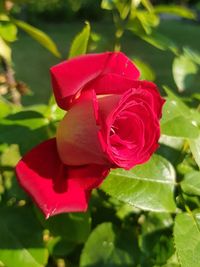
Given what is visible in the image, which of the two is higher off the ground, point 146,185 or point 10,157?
point 146,185

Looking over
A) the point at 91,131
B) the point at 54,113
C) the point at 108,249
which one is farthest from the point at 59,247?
the point at 91,131

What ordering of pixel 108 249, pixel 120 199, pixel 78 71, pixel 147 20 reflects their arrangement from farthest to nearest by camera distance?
pixel 147 20 → pixel 108 249 → pixel 120 199 → pixel 78 71

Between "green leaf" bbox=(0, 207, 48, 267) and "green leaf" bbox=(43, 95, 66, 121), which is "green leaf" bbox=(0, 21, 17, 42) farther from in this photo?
"green leaf" bbox=(0, 207, 48, 267)

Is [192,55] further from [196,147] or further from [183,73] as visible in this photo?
[196,147]

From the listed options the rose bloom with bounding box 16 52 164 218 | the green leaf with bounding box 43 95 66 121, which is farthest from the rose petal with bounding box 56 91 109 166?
the green leaf with bounding box 43 95 66 121

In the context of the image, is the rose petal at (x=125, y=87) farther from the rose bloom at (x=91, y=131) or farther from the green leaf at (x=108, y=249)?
the green leaf at (x=108, y=249)

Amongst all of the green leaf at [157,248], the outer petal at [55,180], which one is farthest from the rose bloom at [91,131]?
the green leaf at [157,248]

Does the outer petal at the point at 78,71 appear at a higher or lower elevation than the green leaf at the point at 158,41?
higher
